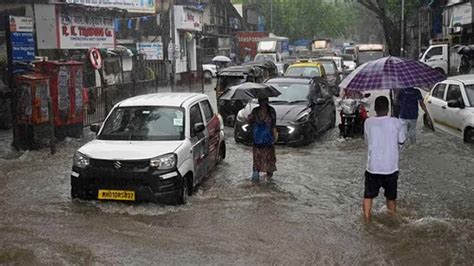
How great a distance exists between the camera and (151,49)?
31.9m

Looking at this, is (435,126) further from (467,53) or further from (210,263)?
(467,53)

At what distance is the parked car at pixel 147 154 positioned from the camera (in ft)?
25.6

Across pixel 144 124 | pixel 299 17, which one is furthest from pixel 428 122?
pixel 299 17

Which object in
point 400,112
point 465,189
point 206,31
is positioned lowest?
point 465,189

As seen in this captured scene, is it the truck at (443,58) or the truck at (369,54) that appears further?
the truck at (369,54)

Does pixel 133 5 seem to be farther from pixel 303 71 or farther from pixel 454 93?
pixel 454 93

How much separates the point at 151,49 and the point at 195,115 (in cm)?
2334

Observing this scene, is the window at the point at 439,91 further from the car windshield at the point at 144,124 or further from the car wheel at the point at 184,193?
the car wheel at the point at 184,193

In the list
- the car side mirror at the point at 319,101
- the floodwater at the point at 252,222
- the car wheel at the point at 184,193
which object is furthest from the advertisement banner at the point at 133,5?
the car wheel at the point at 184,193

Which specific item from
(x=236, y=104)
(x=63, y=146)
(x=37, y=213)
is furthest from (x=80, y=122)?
(x=37, y=213)

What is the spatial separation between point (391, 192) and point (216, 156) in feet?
13.6

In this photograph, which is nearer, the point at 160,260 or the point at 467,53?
the point at 160,260

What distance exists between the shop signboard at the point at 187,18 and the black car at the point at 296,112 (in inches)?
806

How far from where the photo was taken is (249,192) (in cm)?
920
